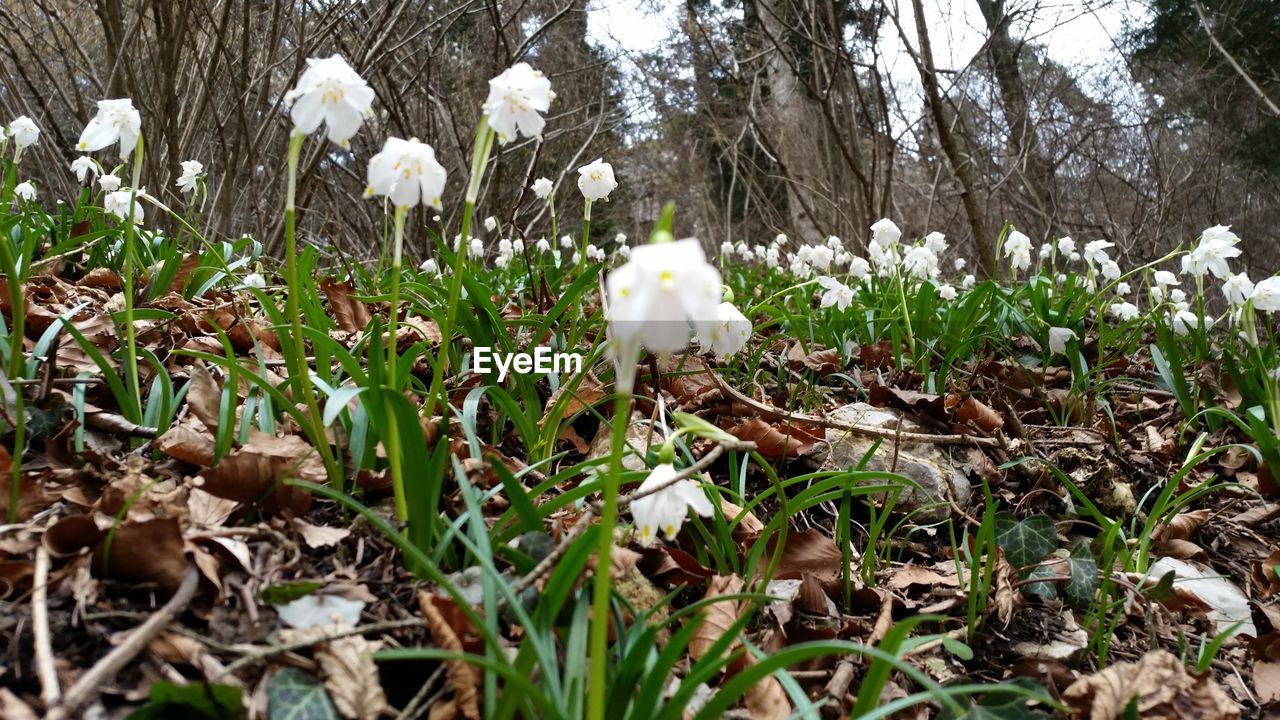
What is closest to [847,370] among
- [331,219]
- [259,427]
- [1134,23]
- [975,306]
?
[975,306]

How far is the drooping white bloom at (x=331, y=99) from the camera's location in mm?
Answer: 1246

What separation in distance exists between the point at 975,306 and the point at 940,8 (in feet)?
15.4

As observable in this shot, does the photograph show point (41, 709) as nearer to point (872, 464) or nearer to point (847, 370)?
point (872, 464)

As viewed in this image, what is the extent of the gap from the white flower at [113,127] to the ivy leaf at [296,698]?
1276 mm

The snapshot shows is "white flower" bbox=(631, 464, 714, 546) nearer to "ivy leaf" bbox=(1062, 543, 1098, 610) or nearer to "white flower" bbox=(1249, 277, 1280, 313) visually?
"ivy leaf" bbox=(1062, 543, 1098, 610)

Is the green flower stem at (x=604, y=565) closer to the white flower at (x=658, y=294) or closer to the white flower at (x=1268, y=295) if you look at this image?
the white flower at (x=658, y=294)

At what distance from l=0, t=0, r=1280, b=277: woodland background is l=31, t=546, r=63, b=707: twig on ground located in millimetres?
3953

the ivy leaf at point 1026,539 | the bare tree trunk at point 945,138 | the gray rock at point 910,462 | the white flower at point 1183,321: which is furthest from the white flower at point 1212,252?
the bare tree trunk at point 945,138

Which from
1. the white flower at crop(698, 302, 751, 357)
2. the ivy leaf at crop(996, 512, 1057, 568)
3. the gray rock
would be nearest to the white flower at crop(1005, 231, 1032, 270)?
the gray rock

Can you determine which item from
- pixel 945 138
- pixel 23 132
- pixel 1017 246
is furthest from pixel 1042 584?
pixel 945 138

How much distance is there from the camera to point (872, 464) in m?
2.28

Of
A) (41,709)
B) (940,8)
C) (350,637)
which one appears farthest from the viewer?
(940,8)

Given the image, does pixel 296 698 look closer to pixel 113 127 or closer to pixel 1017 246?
pixel 113 127

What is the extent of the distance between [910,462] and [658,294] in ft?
5.72
